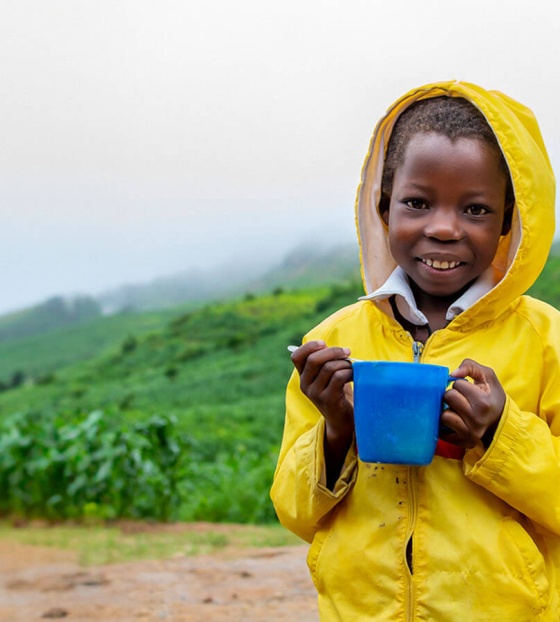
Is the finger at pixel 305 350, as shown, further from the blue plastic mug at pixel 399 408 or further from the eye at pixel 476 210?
the eye at pixel 476 210

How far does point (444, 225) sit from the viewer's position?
180 centimetres

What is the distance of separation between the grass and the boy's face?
3.34 meters

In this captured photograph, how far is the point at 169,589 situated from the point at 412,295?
2507 millimetres

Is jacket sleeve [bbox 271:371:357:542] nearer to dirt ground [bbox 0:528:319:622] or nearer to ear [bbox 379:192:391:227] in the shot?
ear [bbox 379:192:391:227]

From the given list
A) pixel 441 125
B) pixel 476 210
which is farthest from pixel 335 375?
pixel 441 125

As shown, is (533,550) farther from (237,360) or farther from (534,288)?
(237,360)

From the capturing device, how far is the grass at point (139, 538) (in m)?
4.89

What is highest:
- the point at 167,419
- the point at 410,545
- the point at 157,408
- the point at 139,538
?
the point at 410,545

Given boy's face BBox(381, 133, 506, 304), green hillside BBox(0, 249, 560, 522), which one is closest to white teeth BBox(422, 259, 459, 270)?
boy's face BBox(381, 133, 506, 304)

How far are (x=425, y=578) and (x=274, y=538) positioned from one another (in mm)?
3484

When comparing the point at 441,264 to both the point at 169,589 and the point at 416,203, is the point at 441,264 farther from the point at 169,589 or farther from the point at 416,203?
the point at 169,589

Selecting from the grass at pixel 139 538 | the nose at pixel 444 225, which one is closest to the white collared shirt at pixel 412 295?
the nose at pixel 444 225

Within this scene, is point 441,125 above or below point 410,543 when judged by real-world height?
above

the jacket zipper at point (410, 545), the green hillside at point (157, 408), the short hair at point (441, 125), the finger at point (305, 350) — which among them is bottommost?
the green hillside at point (157, 408)
